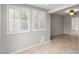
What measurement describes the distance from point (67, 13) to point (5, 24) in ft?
4.58

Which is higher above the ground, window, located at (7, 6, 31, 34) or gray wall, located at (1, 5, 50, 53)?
window, located at (7, 6, 31, 34)

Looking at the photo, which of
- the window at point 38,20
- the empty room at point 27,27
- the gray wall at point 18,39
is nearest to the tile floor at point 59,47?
the empty room at point 27,27

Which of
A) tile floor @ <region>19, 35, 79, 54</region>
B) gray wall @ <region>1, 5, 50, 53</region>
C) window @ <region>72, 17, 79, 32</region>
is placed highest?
window @ <region>72, 17, 79, 32</region>

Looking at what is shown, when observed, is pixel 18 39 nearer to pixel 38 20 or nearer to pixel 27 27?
pixel 27 27

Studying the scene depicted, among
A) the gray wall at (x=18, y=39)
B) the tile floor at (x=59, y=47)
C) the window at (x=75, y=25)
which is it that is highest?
the window at (x=75, y=25)

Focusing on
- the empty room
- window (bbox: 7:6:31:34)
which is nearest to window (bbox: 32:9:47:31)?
the empty room

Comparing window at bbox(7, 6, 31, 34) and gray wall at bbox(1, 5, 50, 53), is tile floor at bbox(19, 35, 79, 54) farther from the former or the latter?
window at bbox(7, 6, 31, 34)

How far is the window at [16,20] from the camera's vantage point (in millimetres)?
1841

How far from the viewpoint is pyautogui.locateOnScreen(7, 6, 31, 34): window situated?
184 centimetres

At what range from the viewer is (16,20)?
1.84 metres

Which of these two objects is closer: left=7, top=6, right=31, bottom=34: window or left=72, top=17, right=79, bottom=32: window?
left=7, top=6, right=31, bottom=34: window

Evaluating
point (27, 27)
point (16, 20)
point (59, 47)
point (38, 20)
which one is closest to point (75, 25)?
point (59, 47)

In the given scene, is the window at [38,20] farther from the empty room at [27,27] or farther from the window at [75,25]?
the window at [75,25]
